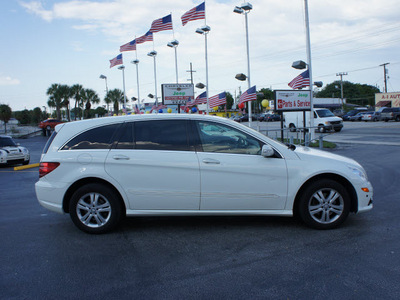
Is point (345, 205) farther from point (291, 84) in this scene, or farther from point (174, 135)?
point (291, 84)

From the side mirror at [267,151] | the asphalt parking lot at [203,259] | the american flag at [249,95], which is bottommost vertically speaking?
the asphalt parking lot at [203,259]

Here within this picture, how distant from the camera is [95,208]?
494cm

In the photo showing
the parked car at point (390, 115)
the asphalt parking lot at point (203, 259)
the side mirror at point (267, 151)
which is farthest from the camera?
the parked car at point (390, 115)

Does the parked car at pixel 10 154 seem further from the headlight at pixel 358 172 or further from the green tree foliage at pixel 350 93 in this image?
the green tree foliage at pixel 350 93

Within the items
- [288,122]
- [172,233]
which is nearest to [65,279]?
[172,233]

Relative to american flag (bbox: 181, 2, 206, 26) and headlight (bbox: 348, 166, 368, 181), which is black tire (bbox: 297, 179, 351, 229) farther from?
american flag (bbox: 181, 2, 206, 26)

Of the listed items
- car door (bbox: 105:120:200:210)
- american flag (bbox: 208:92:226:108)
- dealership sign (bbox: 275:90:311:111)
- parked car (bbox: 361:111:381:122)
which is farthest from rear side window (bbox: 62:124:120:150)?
parked car (bbox: 361:111:381:122)

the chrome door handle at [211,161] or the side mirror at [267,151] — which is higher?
the side mirror at [267,151]

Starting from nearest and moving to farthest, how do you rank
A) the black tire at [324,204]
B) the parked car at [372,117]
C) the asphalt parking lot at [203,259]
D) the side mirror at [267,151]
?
1. the asphalt parking lot at [203,259]
2. the side mirror at [267,151]
3. the black tire at [324,204]
4. the parked car at [372,117]

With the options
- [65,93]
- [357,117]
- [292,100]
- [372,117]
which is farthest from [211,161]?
[65,93]

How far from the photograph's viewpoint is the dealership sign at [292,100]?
16938 mm

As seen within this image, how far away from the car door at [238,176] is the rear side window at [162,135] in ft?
0.91

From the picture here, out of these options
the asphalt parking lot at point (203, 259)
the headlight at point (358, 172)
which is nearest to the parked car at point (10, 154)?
Result: the asphalt parking lot at point (203, 259)

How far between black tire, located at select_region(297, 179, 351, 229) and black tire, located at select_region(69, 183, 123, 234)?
8.46 ft
